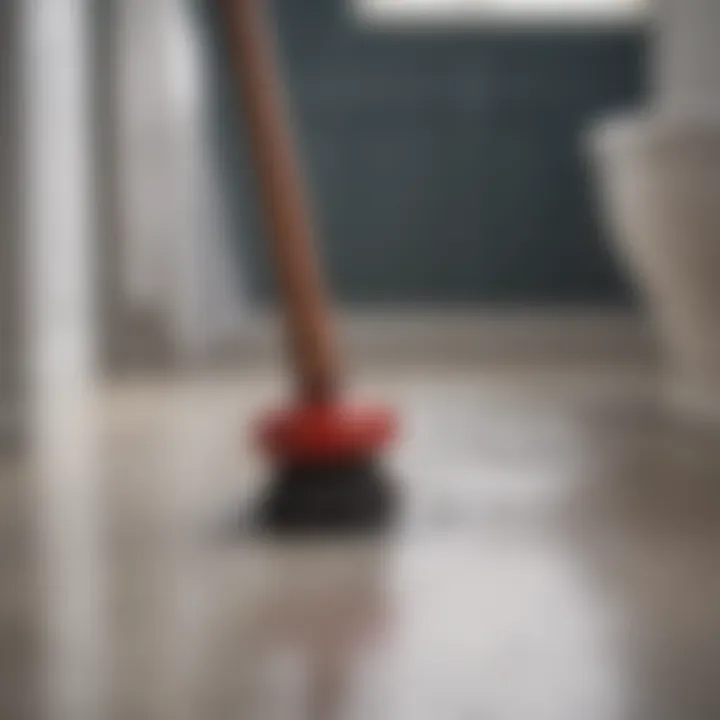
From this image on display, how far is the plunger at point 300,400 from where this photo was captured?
3.92 feet

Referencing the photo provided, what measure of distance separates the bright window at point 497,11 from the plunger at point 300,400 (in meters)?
1.79

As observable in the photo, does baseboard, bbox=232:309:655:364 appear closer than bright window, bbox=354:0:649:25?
Yes

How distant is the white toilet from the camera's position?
1.75 meters

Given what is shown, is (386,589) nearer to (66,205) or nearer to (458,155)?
(66,205)

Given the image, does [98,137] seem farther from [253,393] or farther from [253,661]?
[253,661]

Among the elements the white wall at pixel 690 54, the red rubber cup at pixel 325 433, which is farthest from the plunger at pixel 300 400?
the white wall at pixel 690 54

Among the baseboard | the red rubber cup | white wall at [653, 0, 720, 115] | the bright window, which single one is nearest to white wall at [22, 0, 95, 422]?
the baseboard

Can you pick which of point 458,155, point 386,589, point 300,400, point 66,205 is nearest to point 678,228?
point 300,400

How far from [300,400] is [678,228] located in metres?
0.75

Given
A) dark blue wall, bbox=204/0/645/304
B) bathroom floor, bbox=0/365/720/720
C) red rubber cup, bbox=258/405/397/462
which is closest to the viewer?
bathroom floor, bbox=0/365/720/720

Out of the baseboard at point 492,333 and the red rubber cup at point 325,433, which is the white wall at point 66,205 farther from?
the red rubber cup at point 325,433

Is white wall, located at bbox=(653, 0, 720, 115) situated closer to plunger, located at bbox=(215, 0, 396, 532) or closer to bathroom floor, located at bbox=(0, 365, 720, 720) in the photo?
bathroom floor, located at bbox=(0, 365, 720, 720)

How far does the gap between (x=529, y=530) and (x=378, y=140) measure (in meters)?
1.91

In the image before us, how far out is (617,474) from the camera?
146 centimetres
